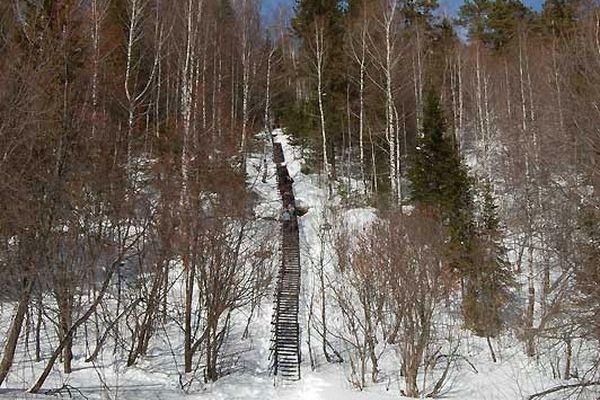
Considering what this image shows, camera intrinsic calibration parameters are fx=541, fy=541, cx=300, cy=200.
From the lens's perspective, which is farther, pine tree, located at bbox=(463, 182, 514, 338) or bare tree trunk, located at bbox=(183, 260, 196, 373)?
→ pine tree, located at bbox=(463, 182, 514, 338)

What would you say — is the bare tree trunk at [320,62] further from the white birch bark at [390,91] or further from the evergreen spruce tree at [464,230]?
the evergreen spruce tree at [464,230]

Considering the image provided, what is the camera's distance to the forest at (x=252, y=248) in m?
9.65

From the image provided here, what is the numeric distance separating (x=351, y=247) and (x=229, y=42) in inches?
773

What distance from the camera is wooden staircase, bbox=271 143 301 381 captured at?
48.1 feet

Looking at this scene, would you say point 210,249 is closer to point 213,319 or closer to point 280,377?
point 213,319

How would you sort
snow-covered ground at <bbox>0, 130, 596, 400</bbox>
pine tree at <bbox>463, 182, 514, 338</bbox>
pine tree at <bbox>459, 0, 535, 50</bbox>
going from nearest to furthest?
1. snow-covered ground at <bbox>0, 130, 596, 400</bbox>
2. pine tree at <bbox>463, 182, 514, 338</bbox>
3. pine tree at <bbox>459, 0, 535, 50</bbox>

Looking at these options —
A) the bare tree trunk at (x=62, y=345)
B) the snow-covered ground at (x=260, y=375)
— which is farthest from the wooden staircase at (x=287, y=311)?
the bare tree trunk at (x=62, y=345)

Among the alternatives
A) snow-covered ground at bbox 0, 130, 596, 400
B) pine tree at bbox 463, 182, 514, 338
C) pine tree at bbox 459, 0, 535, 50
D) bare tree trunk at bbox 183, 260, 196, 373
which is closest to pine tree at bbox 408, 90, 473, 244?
pine tree at bbox 463, 182, 514, 338

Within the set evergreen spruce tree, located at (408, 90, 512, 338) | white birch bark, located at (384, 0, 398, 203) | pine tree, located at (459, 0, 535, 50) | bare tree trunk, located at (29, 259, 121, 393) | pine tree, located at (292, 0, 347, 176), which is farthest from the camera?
pine tree, located at (459, 0, 535, 50)

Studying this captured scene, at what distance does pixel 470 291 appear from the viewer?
1709 cm

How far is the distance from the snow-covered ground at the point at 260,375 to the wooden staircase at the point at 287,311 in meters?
0.36

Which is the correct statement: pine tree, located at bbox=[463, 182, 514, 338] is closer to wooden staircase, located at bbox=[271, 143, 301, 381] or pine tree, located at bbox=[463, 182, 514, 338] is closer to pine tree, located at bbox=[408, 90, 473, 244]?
pine tree, located at bbox=[408, 90, 473, 244]

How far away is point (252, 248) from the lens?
1795cm

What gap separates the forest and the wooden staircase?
200mm
